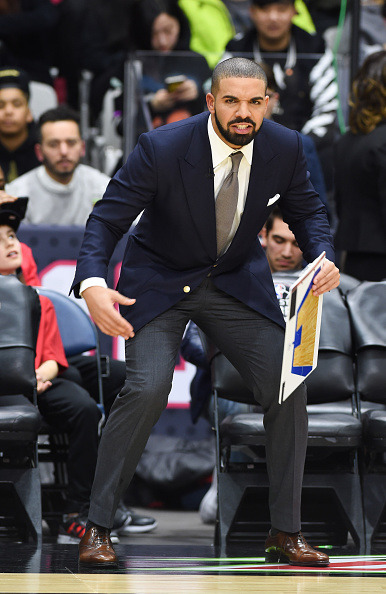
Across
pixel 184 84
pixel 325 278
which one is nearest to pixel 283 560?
pixel 325 278

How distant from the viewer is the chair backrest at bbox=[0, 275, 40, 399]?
5.02 meters

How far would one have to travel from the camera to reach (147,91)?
738 centimetres

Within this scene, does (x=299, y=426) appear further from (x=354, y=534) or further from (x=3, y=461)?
(x=3, y=461)

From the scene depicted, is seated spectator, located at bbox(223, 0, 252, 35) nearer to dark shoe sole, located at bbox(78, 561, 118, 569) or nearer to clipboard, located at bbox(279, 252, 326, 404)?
clipboard, located at bbox(279, 252, 326, 404)

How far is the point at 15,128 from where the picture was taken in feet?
24.7

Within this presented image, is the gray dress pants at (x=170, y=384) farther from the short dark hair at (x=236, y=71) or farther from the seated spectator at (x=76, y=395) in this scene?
the seated spectator at (x=76, y=395)

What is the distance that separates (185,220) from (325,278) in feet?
1.89

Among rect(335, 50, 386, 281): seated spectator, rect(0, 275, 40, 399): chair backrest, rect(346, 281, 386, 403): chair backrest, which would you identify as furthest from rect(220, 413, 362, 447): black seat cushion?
rect(335, 50, 386, 281): seated spectator

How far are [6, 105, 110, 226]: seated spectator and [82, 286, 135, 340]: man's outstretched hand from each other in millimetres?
3112

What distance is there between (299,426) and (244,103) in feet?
4.02

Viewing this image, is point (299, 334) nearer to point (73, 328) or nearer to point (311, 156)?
point (73, 328)

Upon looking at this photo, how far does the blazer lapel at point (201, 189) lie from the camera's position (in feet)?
13.3

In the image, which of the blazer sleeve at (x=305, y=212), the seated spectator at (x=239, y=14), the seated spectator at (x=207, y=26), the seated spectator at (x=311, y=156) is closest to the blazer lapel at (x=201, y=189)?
the blazer sleeve at (x=305, y=212)

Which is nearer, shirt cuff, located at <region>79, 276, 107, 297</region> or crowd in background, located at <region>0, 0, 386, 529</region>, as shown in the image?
shirt cuff, located at <region>79, 276, 107, 297</region>
